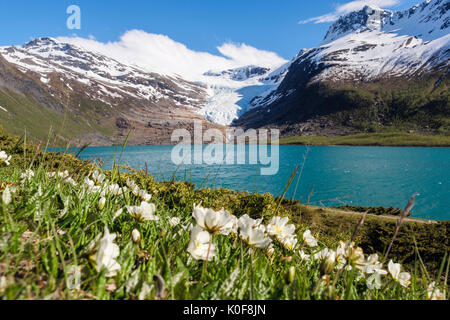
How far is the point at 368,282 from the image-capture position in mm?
1986

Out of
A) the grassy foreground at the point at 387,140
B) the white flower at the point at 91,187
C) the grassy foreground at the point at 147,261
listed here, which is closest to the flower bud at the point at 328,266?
the grassy foreground at the point at 147,261

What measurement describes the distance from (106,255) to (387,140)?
15879 cm

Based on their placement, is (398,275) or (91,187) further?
(91,187)

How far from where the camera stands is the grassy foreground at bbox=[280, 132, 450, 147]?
121 m

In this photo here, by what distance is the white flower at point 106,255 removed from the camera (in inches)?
50.6

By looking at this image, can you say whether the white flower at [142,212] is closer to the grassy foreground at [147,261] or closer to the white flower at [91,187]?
the grassy foreground at [147,261]

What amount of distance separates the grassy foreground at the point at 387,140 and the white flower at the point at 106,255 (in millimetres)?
124442

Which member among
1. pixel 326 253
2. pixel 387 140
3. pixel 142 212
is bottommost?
pixel 326 253

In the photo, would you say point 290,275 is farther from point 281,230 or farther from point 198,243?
point 281,230

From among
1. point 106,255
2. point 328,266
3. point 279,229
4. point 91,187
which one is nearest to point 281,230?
point 279,229

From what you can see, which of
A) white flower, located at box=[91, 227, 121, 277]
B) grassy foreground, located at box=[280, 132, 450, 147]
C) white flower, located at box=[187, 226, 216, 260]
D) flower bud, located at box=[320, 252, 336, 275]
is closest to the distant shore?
grassy foreground, located at box=[280, 132, 450, 147]

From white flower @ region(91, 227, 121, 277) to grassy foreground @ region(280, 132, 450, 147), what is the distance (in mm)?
124442

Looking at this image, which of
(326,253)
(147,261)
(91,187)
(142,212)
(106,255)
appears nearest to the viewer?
(106,255)

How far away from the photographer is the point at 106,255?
1344mm
